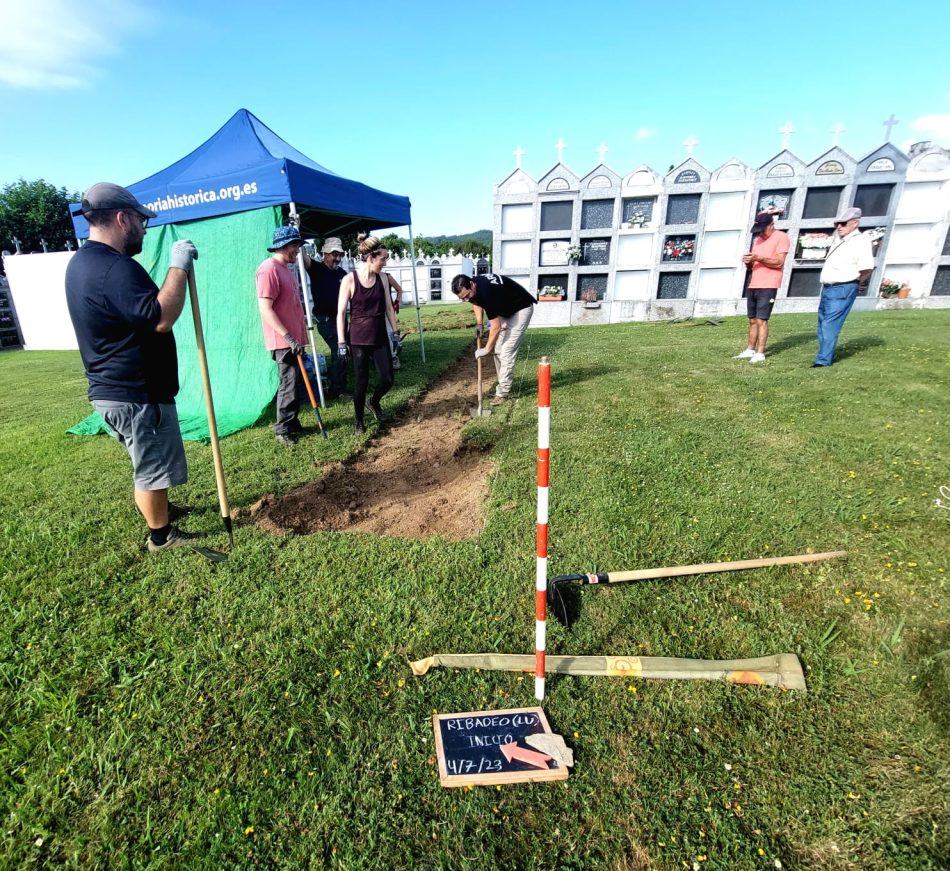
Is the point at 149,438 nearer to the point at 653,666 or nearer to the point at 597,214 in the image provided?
the point at 653,666

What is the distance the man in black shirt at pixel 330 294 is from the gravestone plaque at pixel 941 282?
1617 centimetres

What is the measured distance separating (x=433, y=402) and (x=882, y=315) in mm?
12346

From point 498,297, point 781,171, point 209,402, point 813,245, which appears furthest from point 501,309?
point 813,245

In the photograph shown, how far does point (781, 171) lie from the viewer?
13078 millimetres

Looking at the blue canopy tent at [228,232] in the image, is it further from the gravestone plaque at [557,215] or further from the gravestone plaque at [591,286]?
the gravestone plaque at [591,286]

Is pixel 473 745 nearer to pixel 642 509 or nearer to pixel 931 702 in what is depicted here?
pixel 931 702

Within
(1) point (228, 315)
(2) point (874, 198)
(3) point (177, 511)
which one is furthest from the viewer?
(2) point (874, 198)

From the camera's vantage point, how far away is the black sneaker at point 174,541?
309cm

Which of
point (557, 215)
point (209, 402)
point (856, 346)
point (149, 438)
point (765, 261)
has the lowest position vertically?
point (856, 346)

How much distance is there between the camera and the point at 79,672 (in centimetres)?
218

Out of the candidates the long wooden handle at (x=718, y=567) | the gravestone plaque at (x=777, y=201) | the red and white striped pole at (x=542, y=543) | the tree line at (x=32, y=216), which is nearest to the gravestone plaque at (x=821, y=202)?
the gravestone plaque at (x=777, y=201)

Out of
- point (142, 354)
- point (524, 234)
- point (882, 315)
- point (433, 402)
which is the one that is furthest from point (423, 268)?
point (142, 354)

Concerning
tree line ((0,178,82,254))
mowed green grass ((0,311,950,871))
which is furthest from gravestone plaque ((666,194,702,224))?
tree line ((0,178,82,254))

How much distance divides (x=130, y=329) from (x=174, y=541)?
54.7 inches
